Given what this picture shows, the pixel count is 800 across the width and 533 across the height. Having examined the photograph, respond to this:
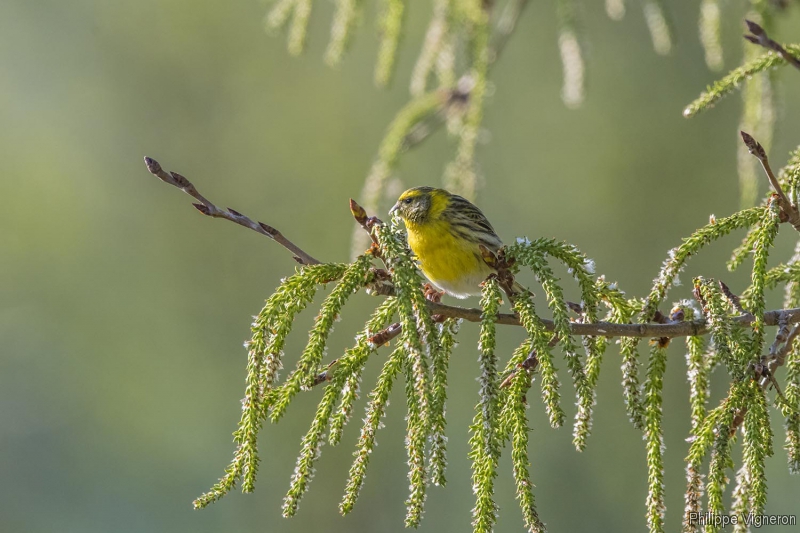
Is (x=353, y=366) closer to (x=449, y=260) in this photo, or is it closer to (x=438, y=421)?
(x=438, y=421)

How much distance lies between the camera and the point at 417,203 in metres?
3.44

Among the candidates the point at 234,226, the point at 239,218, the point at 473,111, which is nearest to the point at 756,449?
the point at 239,218

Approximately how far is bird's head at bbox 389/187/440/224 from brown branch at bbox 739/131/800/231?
1.76 metres

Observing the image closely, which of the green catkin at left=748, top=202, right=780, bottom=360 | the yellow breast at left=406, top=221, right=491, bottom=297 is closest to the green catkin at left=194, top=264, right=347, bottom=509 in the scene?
the green catkin at left=748, top=202, right=780, bottom=360

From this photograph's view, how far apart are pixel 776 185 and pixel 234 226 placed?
9134 millimetres

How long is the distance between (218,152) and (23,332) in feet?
10.4

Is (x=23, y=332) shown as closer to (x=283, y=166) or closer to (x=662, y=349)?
(x=283, y=166)

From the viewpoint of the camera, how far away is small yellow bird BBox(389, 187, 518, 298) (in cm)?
303

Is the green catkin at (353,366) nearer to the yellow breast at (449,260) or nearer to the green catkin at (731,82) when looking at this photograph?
the green catkin at (731,82)

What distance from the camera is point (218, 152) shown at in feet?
34.4

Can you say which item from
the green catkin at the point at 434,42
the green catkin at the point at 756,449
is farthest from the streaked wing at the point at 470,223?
the green catkin at the point at 756,449

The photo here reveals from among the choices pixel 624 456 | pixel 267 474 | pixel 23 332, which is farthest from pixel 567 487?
pixel 23 332

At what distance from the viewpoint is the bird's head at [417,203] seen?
131 inches

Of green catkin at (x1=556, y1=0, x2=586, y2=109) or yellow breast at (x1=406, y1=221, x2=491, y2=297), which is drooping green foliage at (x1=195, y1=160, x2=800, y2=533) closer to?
yellow breast at (x1=406, y1=221, x2=491, y2=297)
